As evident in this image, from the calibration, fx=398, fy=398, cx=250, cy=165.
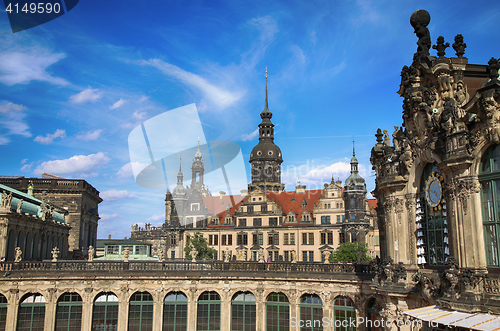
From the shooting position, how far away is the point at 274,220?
252 ft

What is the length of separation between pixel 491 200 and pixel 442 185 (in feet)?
7.51

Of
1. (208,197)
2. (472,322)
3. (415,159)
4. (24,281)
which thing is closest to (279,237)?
(208,197)

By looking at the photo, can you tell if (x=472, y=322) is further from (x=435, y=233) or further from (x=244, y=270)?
(x=244, y=270)

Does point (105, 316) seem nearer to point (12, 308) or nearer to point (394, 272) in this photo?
A: point (12, 308)

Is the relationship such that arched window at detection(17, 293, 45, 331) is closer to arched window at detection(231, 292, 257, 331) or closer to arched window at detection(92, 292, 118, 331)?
arched window at detection(92, 292, 118, 331)

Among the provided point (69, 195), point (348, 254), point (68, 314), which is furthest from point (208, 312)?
point (69, 195)

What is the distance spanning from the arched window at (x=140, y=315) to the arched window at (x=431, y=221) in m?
18.6

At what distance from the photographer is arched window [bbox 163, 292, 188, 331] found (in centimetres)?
2789

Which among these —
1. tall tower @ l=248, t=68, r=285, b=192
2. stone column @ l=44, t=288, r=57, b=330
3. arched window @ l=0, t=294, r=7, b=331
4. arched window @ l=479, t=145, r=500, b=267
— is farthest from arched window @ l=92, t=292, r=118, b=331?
tall tower @ l=248, t=68, r=285, b=192

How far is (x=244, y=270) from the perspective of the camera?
28.8 metres

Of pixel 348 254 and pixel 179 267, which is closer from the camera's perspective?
pixel 179 267

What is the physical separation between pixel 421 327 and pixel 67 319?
899 inches

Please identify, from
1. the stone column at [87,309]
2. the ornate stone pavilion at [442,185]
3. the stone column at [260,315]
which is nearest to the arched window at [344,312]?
the stone column at [260,315]

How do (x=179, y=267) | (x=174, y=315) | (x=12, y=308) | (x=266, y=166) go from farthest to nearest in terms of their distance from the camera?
(x=266, y=166)
(x=179, y=267)
(x=174, y=315)
(x=12, y=308)
